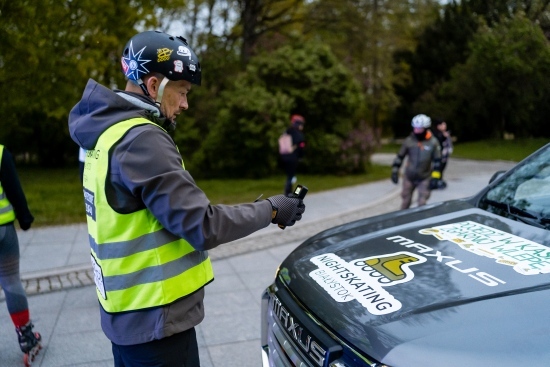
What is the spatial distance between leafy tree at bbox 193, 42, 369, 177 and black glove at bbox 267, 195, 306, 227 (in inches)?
481


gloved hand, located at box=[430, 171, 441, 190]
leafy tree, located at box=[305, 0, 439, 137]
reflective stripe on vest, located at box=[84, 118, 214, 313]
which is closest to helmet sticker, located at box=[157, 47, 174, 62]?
reflective stripe on vest, located at box=[84, 118, 214, 313]

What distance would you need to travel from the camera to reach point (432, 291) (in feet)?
6.68

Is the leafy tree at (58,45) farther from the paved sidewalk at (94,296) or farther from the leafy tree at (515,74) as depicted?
the leafy tree at (515,74)

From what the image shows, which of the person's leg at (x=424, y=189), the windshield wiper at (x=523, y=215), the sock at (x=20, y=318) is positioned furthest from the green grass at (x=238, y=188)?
the sock at (x=20, y=318)

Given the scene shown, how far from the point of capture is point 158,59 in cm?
196

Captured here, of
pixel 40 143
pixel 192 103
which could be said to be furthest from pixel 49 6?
pixel 40 143

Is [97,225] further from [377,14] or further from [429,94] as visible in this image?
[429,94]

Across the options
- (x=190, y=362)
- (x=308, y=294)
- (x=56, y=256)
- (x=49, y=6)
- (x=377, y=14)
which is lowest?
(x=56, y=256)

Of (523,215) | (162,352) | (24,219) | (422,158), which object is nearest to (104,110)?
(162,352)

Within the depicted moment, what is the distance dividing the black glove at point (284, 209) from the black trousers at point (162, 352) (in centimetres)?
59

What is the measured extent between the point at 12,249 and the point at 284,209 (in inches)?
95.1

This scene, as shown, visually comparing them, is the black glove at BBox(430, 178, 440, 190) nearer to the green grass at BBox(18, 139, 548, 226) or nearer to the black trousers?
the green grass at BBox(18, 139, 548, 226)

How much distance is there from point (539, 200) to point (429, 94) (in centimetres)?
2544

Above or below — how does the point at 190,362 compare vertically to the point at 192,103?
below
